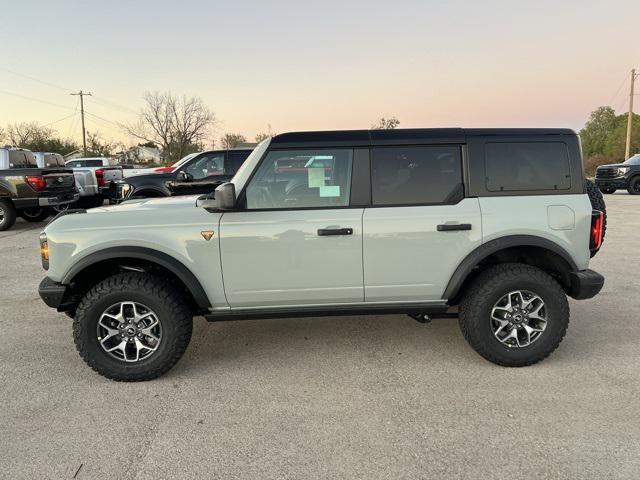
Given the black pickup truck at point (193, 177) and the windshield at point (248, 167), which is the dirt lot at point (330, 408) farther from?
the black pickup truck at point (193, 177)

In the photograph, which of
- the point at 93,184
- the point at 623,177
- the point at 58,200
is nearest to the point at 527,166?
the point at 58,200

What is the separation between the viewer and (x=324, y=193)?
3424 millimetres

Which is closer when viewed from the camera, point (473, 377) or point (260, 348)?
point (473, 377)

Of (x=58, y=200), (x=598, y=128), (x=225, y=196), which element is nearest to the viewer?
(x=225, y=196)

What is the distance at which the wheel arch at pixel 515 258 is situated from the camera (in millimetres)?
3391

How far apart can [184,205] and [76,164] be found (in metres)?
22.2

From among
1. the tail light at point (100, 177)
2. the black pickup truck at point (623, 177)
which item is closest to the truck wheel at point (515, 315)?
the tail light at point (100, 177)

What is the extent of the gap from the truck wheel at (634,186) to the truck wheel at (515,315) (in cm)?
1845

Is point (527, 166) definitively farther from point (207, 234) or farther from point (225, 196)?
point (207, 234)

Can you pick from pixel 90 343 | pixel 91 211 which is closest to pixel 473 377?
pixel 90 343

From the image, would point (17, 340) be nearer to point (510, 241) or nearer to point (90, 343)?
point (90, 343)

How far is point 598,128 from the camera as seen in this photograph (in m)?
83.8

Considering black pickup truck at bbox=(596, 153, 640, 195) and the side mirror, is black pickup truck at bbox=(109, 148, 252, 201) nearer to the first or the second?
the side mirror

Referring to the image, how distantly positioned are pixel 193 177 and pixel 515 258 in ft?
24.1
